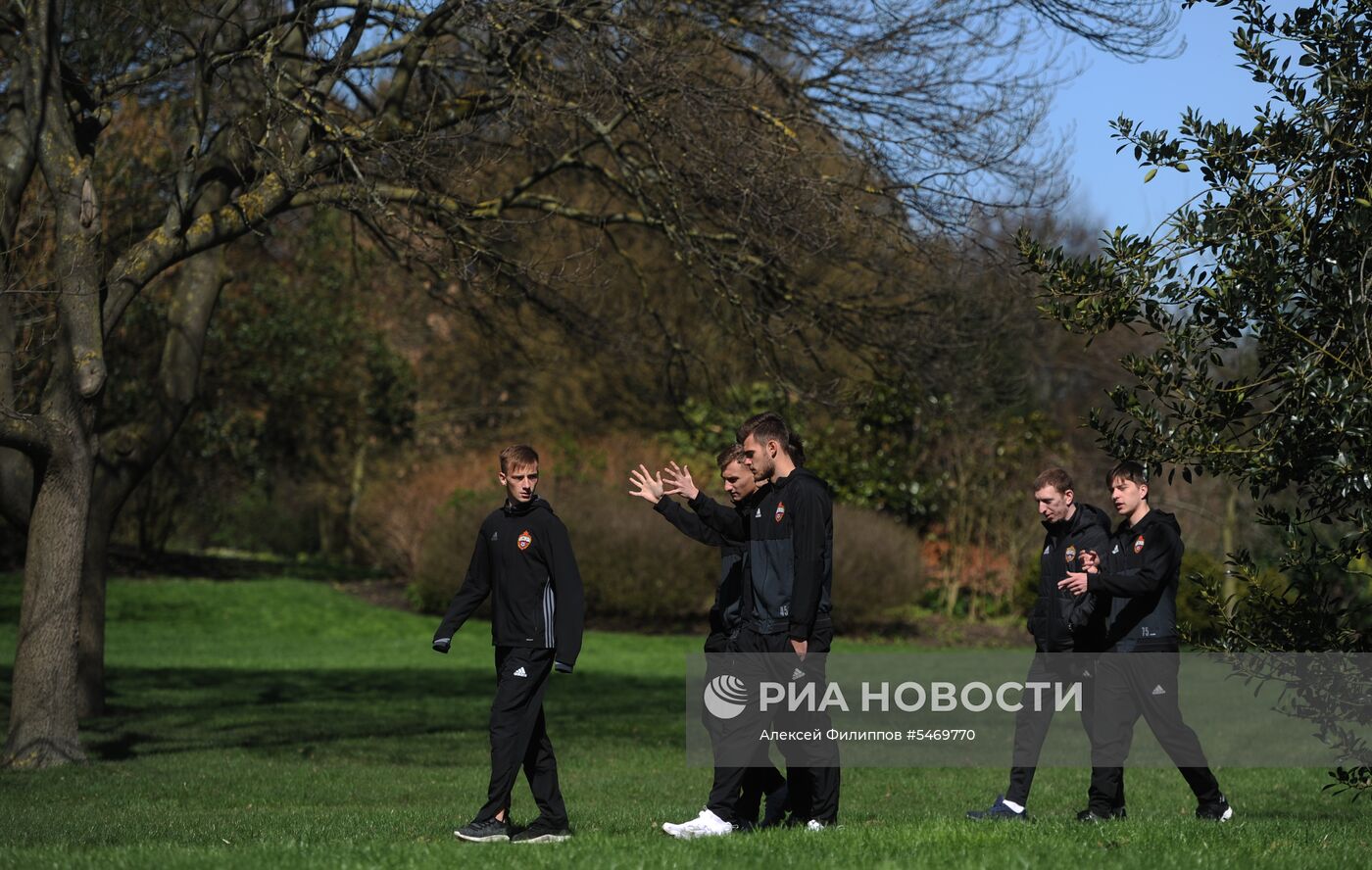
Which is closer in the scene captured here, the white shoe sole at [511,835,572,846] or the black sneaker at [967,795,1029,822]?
the white shoe sole at [511,835,572,846]

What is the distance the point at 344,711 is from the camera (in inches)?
611

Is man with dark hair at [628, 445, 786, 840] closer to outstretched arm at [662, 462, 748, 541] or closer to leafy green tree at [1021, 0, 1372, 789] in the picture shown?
outstretched arm at [662, 462, 748, 541]

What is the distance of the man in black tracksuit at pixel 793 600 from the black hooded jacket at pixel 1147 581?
5.47 feet

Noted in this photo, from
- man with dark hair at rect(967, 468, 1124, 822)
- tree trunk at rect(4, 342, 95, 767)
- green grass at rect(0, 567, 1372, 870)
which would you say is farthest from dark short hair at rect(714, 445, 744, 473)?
tree trunk at rect(4, 342, 95, 767)

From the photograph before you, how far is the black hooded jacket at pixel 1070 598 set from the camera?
7984mm

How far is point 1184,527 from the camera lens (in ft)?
109

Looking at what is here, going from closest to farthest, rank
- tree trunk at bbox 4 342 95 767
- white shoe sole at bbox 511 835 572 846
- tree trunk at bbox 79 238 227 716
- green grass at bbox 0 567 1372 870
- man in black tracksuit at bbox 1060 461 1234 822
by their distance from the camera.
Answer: green grass at bbox 0 567 1372 870 → white shoe sole at bbox 511 835 572 846 → man in black tracksuit at bbox 1060 461 1234 822 → tree trunk at bbox 4 342 95 767 → tree trunk at bbox 79 238 227 716

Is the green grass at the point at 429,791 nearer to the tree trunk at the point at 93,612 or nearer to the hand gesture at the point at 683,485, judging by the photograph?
the tree trunk at the point at 93,612

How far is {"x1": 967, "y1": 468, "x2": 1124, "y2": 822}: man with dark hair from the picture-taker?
801cm

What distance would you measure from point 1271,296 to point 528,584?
145 inches

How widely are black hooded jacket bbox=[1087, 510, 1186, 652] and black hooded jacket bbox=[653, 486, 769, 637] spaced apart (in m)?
1.85

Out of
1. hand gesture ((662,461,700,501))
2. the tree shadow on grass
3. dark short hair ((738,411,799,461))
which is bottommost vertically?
the tree shadow on grass
